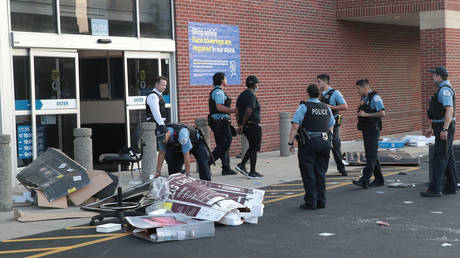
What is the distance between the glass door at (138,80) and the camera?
47.5ft

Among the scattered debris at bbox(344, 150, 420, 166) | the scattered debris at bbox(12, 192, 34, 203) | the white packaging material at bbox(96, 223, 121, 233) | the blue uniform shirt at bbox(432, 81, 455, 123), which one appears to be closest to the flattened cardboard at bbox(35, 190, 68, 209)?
the scattered debris at bbox(12, 192, 34, 203)

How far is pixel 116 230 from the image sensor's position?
8359 mm

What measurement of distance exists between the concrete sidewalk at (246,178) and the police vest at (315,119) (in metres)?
2.67

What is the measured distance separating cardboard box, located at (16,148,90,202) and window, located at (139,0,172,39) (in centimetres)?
516

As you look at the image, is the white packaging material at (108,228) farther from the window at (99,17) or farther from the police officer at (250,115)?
the window at (99,17)

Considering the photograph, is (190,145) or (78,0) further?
(78,0)

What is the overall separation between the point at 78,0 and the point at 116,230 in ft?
21.9

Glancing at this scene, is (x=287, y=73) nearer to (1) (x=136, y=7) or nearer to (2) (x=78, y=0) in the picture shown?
(1) (x=136, y=7)

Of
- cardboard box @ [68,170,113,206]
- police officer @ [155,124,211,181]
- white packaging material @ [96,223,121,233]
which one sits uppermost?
police officer @ [155,124,211,181]

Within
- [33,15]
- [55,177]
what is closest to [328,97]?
[55,177]

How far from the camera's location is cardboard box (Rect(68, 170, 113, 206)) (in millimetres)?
10258

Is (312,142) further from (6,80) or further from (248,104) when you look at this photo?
(6,80)

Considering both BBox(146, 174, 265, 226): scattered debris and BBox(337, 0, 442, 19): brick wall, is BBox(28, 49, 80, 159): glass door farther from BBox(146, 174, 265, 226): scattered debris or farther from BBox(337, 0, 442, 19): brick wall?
BBox(337, 0, 442, 19): brick wall

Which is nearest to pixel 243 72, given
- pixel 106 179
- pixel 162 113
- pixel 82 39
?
pixel 82 39
